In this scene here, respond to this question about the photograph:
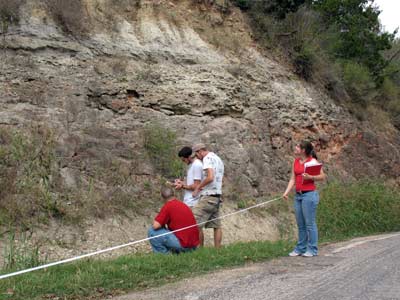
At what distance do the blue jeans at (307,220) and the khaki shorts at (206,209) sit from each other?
1.40 metres

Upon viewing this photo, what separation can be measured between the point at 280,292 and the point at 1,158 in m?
6.39

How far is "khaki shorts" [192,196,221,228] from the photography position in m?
9.22

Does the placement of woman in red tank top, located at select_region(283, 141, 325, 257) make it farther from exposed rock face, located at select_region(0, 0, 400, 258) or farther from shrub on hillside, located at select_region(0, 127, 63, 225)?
exposed rock face, located at select_region(0, 0, 400, 258)

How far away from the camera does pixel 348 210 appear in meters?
13.7

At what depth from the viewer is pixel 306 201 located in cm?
845

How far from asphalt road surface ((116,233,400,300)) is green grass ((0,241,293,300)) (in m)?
0.30

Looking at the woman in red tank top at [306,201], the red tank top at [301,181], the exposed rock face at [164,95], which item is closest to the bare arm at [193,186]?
the woman in red tank top at [306,201]

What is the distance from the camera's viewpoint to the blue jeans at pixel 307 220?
27.7 ft

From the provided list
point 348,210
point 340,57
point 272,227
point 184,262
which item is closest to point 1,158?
point 184,262

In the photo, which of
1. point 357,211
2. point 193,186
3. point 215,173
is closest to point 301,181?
point 215,173

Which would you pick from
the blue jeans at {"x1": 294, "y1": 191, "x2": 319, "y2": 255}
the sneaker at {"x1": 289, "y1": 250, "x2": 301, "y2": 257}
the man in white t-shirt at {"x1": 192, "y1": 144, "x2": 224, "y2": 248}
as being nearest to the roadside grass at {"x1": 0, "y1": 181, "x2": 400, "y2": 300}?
the sneaker at {"x1": 289, "y1": 250, "x2": 301, "y2": 257}

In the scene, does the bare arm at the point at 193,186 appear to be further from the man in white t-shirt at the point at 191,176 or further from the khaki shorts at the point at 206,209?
the khaki shorts at the point at 206,209

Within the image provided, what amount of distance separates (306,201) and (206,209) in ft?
5.45

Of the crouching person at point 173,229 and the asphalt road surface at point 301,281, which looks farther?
the crouching person at point 173,229
